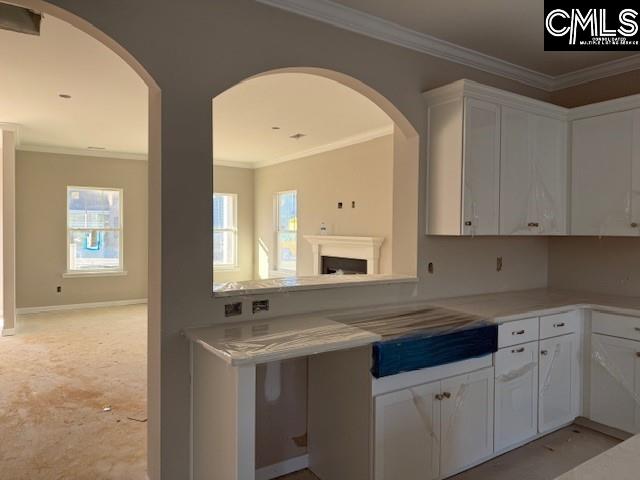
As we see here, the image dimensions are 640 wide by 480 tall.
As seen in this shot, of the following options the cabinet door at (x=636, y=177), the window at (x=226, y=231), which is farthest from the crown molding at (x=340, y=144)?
the cabinet door at (x=636, y=177)

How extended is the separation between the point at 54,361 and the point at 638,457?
5.18 metres

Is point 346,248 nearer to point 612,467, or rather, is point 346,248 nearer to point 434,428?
point 434,428

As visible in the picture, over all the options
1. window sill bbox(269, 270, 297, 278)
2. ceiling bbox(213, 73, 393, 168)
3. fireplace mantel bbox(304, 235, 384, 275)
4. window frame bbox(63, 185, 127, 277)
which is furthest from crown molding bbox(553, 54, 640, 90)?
window frame bbox(63, 185, 127, 277)

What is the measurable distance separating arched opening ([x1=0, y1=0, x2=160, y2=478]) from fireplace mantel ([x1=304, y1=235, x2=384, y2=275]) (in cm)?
266

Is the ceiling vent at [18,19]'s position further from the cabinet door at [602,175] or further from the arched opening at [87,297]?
the cabinet door at [602,175]

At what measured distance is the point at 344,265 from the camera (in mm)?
6879

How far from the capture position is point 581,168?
136 inches

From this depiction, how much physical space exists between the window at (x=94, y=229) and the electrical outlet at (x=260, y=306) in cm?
645

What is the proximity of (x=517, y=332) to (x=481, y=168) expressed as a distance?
110 cm

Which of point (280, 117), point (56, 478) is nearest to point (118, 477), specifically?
point (56, 478)

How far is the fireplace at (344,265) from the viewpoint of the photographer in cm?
653

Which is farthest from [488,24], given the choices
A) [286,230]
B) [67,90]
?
[286,230]

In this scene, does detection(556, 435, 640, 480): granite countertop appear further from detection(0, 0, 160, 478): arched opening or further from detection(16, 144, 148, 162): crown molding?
detection(16, 144, 148, 162): crown molding

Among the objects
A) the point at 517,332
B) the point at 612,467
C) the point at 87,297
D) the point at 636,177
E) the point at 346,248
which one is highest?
the point at 636,177
